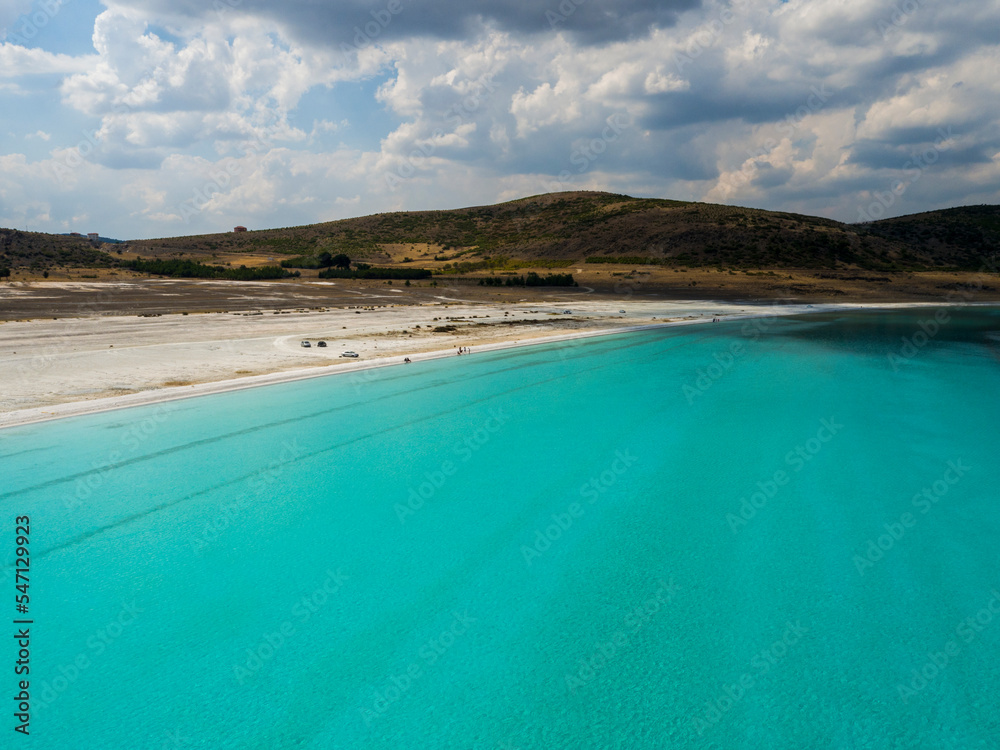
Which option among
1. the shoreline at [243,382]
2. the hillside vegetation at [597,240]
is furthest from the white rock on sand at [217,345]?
the hillside vegetation at [597,240]

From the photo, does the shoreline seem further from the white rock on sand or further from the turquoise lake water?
the turquoise lake water

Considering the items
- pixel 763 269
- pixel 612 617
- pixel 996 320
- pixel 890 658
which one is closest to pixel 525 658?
pixel 612 617

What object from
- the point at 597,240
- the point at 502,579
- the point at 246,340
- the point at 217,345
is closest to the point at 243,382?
the point at 217,345

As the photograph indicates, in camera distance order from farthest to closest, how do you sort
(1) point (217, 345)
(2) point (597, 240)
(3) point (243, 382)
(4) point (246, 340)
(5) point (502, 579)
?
(2) point (597, 240)
(4) point (246, 340)
(1) point (217, 345)
(3) point (243, 382)
(5) point (502, 579)

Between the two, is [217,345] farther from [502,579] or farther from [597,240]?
[597,240]

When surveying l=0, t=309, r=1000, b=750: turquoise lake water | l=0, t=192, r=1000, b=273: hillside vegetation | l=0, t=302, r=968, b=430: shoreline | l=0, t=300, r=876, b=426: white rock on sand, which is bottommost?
l=0, t=309, r=1000, b=750: turquoise lake water

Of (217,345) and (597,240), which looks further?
(597,240)

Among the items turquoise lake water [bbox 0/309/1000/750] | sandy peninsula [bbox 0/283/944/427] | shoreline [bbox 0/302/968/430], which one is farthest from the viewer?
sandy peninsula [bbox 0/283/944/427]

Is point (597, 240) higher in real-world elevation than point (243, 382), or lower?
higher

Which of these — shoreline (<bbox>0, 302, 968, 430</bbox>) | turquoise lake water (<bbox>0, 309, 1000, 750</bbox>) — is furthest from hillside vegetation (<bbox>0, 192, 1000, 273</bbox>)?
turquoise lake water (<bbox>0, 309, 1000, 750</bbox>)

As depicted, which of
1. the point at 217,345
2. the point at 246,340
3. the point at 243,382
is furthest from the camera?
the point at 246,340
